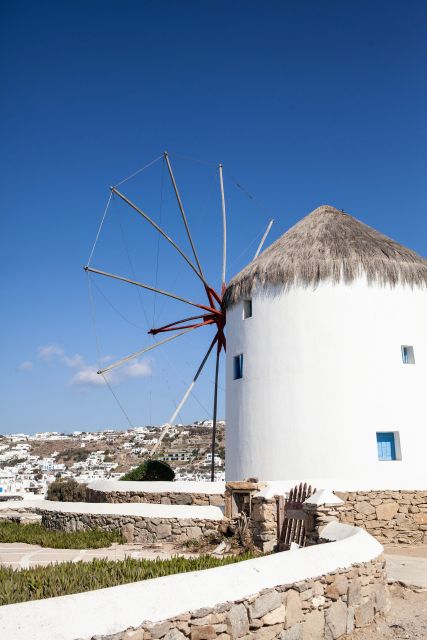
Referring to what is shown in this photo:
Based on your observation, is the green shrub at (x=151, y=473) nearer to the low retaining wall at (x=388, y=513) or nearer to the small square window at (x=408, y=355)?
the low retaining wall at (x=388, y=513)

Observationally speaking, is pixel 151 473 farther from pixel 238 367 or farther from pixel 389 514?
pixel 389 514

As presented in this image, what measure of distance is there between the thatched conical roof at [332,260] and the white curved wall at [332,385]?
314mm

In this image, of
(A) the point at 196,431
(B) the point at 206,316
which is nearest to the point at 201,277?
(B) the point at 206,316

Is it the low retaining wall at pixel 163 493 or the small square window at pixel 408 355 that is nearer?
the low retaining wall at pixel 163 493

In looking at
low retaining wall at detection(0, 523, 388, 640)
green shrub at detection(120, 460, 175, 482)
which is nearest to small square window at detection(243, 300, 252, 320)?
green shrub at detection(120, 460, 175, 482)

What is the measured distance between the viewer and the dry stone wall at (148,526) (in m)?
11.4

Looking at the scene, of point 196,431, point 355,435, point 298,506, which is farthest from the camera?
point 196,431

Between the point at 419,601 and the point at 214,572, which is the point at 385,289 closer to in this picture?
the point at 419,601

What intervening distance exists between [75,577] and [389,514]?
8.65m

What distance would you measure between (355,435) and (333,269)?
14.6ft

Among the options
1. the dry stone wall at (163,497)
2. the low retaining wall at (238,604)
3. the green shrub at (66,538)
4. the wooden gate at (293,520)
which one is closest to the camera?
the low retaining wall at (238,604)

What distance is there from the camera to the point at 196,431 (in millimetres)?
A: 80062

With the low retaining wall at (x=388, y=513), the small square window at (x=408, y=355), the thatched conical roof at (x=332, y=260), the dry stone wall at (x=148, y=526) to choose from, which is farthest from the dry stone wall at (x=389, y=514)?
the thatched conical roof at (x=332, y=260)

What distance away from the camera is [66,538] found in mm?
12430
